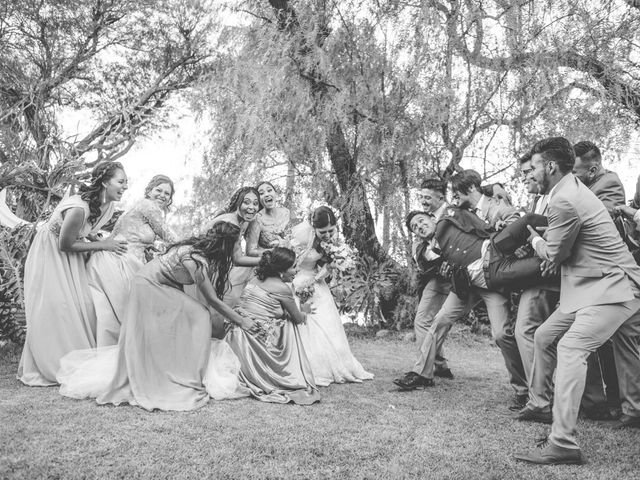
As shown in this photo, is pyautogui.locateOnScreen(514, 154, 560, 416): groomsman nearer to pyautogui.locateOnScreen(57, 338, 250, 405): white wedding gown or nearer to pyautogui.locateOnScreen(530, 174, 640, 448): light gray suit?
pyautogui.locateOnScreen(530, 174, 640, 448): light gray suit

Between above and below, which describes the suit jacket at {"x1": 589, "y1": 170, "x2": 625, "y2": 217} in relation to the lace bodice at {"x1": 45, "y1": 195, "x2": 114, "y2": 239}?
above

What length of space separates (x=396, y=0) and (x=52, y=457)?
311 inches

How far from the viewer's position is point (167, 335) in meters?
4.74

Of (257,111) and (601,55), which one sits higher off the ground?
(601,55)

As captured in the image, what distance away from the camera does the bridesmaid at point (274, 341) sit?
4.98 m

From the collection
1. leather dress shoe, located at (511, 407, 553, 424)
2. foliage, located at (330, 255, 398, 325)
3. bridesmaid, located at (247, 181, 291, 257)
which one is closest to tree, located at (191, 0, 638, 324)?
foliage, located at (330, 255, 398, 325)

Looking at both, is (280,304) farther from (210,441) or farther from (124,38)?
(124,38)

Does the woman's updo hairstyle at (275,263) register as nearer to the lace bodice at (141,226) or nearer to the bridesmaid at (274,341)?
the bridesmaid at (274,341)

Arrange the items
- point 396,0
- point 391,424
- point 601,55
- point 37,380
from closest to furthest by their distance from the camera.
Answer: point 391,424 → point 37,380 → point 601,55 → point 396,0

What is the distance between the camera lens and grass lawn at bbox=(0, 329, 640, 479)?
320 centimetres

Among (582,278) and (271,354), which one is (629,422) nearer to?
(582,278)

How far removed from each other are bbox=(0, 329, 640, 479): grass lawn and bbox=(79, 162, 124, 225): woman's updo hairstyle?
5.67ft

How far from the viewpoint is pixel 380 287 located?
33.3ft

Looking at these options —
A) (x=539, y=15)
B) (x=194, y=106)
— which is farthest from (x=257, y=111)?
(x=539, y=15)
